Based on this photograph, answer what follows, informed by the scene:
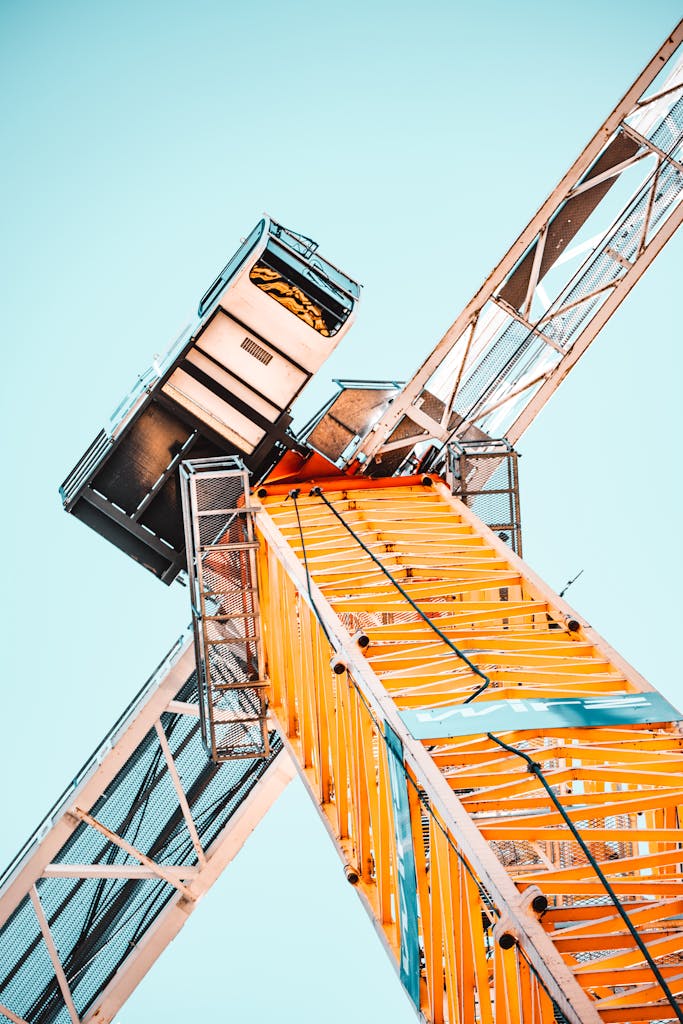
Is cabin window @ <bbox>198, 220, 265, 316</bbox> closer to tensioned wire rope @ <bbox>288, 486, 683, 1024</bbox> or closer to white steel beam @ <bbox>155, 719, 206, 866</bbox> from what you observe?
tensioned wire rope @ <bbox>288, 486, 683, 1024</bbox>

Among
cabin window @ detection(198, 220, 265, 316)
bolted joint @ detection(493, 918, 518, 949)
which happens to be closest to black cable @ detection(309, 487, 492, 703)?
cabin window @ detection(198, 220, 265, 316)

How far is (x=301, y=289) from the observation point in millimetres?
25453

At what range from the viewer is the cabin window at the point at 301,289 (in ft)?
82.7

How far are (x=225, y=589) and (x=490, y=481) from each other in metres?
6.18

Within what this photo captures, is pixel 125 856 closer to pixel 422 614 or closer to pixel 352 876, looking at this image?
pixel 422 614

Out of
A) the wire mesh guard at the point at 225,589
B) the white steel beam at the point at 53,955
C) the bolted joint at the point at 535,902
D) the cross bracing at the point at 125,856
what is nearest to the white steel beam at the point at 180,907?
the cross bracing at the point at 125,856

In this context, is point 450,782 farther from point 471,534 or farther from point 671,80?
point 671,80

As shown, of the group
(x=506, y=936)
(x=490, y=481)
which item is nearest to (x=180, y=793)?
(x=490, y=481)

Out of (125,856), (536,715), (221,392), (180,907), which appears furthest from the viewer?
(125,856)

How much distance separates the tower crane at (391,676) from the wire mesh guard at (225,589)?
69 mm

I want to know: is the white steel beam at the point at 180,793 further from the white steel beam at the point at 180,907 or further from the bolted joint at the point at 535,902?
the bolted joint at the point at 535,902

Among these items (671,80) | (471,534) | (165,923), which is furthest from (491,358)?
(165,923)


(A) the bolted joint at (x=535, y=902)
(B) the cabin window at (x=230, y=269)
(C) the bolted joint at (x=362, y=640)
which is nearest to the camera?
(A) the bolted joint at (x=535, y=902)

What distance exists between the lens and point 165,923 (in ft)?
99.5
